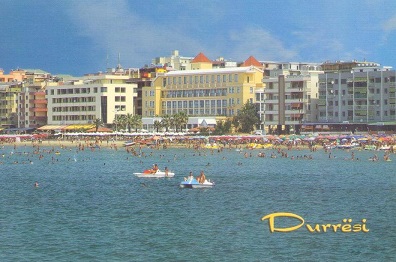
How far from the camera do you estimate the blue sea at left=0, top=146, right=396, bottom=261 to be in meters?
40.9

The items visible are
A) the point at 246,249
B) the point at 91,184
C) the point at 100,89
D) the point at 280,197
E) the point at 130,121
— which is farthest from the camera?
the point at 100,89

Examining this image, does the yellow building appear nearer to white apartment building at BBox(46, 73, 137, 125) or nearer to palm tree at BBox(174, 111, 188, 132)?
white apartment building at BBox(46, 73, 137, 125)

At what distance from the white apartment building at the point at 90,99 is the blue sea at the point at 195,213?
250 feet

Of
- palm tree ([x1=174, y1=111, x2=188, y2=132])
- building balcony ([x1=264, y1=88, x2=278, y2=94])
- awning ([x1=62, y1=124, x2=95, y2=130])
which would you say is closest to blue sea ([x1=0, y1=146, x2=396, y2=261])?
building balcony ([x1=264, y1=88, x2=278, y2=94])

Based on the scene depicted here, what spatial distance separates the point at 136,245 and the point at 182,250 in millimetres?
2507

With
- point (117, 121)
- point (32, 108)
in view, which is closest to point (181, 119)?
point (117, 121)

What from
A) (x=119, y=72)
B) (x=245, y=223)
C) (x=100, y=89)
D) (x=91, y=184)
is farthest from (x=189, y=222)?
(x=119, y=72)

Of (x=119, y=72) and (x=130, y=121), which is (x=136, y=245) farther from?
(x=119, y=72)

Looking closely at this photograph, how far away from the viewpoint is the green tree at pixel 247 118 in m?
150

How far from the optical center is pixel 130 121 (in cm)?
16050

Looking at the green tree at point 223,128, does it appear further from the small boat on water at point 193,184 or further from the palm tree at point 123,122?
the small boat on water at point 193,184

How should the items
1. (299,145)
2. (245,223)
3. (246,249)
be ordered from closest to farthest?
(246,249)
(245,223)
(299,145)

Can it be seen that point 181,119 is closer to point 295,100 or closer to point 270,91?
point 270,91

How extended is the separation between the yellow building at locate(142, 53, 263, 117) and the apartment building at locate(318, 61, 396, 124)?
636 inches
